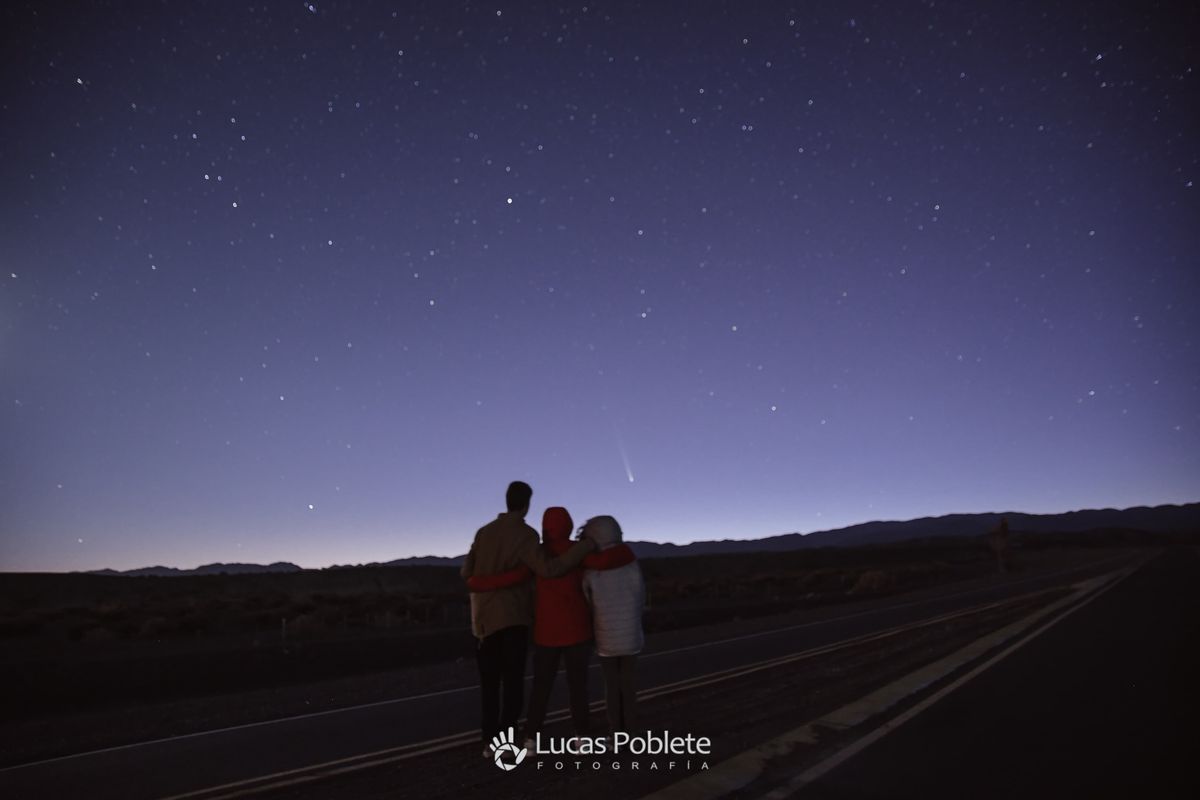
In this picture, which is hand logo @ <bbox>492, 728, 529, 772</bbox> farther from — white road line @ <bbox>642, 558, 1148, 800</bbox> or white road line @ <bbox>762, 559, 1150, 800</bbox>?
white road line @ <bbox>762, 559, 1150, 800</bbox>

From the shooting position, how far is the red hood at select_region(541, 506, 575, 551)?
564cm

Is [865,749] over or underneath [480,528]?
underneath

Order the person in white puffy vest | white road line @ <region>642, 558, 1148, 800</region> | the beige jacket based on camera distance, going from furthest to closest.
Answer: the person in white puffy vest, the beige jacket, white road line @ <region>642, 558, 1148, 800</region>

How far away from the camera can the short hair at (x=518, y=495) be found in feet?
18.6

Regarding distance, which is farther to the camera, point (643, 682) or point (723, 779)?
point (643, 682)

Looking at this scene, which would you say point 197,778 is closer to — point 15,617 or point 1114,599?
point 1114,599

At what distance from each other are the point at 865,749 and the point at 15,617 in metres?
44.1

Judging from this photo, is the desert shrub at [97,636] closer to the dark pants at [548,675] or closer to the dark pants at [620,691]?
the dark pants at [548,675]

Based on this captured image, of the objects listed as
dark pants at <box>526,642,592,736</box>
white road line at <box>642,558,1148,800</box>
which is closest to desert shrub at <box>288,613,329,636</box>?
white road line at <box>642,558,1148,800</box>

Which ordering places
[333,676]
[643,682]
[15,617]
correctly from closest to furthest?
[643,682] < [333,676] < [15,617]

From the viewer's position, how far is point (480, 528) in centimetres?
570

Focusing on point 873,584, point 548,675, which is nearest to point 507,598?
point 548,675

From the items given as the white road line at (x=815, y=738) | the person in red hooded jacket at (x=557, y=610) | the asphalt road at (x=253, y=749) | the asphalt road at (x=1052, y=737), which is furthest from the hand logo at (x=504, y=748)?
the asphalt road at (x=1052, y=737)

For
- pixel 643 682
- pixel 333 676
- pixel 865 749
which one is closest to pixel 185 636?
pixel 333 676
